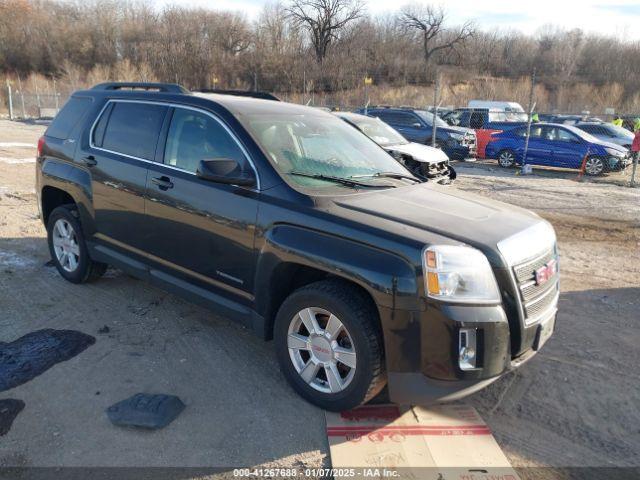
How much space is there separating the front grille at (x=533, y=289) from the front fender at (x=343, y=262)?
2.26ft

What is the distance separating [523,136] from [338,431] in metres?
16.2

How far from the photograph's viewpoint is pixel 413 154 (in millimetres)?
10570

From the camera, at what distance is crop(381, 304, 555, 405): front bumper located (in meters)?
2.82

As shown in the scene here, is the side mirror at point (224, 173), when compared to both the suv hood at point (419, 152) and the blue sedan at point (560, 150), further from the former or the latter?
the blue sedan at point (560, 150)

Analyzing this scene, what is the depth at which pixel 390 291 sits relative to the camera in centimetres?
288

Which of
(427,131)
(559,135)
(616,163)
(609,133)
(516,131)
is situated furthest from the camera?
(609,133)

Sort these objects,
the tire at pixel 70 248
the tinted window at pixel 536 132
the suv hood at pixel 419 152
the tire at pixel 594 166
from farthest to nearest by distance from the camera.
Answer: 1. the tinted window at pixel 536 132
2. the tire at pixel 594 166
3. the suv hood at pixel 419 152
4. the tire at pixel 70 248

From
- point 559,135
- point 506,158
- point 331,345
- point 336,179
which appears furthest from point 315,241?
point 506,158

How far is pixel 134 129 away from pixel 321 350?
8.43 ft

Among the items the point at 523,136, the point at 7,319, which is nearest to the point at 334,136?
the point at 7,319

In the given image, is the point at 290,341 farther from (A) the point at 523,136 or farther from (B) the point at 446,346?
(A) the point at 523,136

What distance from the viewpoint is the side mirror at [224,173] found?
3482mm

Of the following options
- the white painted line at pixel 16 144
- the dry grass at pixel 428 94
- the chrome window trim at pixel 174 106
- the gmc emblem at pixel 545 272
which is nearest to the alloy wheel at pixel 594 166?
the gmc emblem at pixel 545 272

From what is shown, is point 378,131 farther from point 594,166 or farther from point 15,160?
point 15,160
